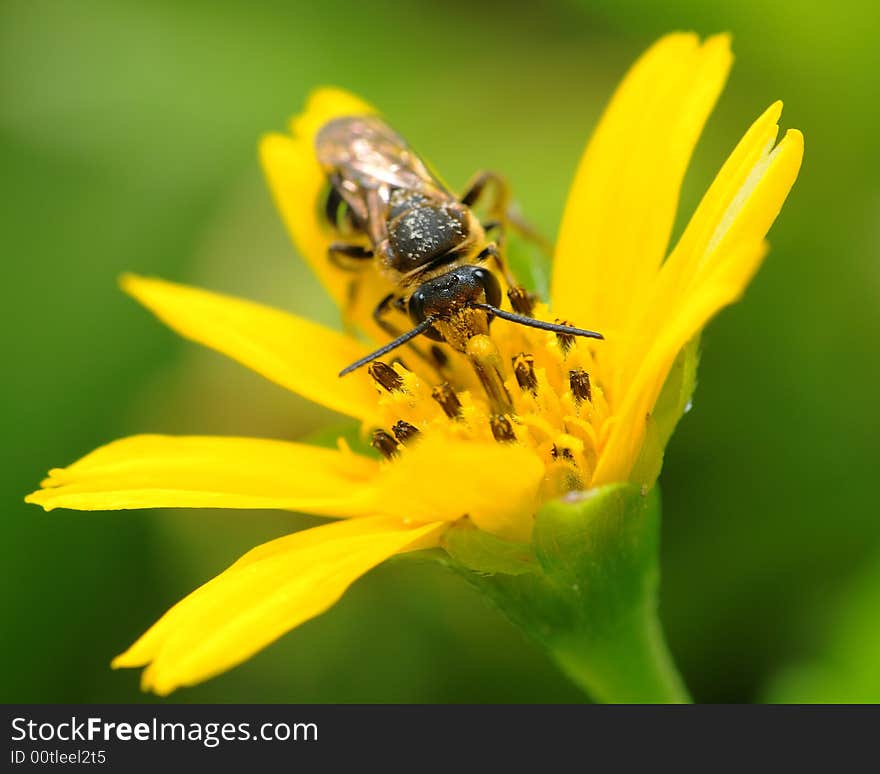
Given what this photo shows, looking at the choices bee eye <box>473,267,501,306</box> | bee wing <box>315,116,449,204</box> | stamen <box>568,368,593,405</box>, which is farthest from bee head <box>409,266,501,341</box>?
bee wing <box>315,116,449,204</box>

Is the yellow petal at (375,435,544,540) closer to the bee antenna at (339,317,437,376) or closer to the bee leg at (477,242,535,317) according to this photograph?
the bee antenna at (339,317,437,376)

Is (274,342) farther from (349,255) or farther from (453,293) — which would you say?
(453,293)

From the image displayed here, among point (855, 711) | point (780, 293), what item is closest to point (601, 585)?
point (855, 711)

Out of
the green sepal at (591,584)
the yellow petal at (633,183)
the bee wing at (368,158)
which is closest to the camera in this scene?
the green sepal at (591,584)

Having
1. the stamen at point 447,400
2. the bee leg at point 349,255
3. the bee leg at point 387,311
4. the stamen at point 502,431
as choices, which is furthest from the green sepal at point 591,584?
the bee leg at point 349,255

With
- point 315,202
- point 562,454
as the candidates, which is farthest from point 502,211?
point 562,454

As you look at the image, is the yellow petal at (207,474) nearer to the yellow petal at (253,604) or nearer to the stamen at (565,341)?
A: the yellow petal at (253,604)
